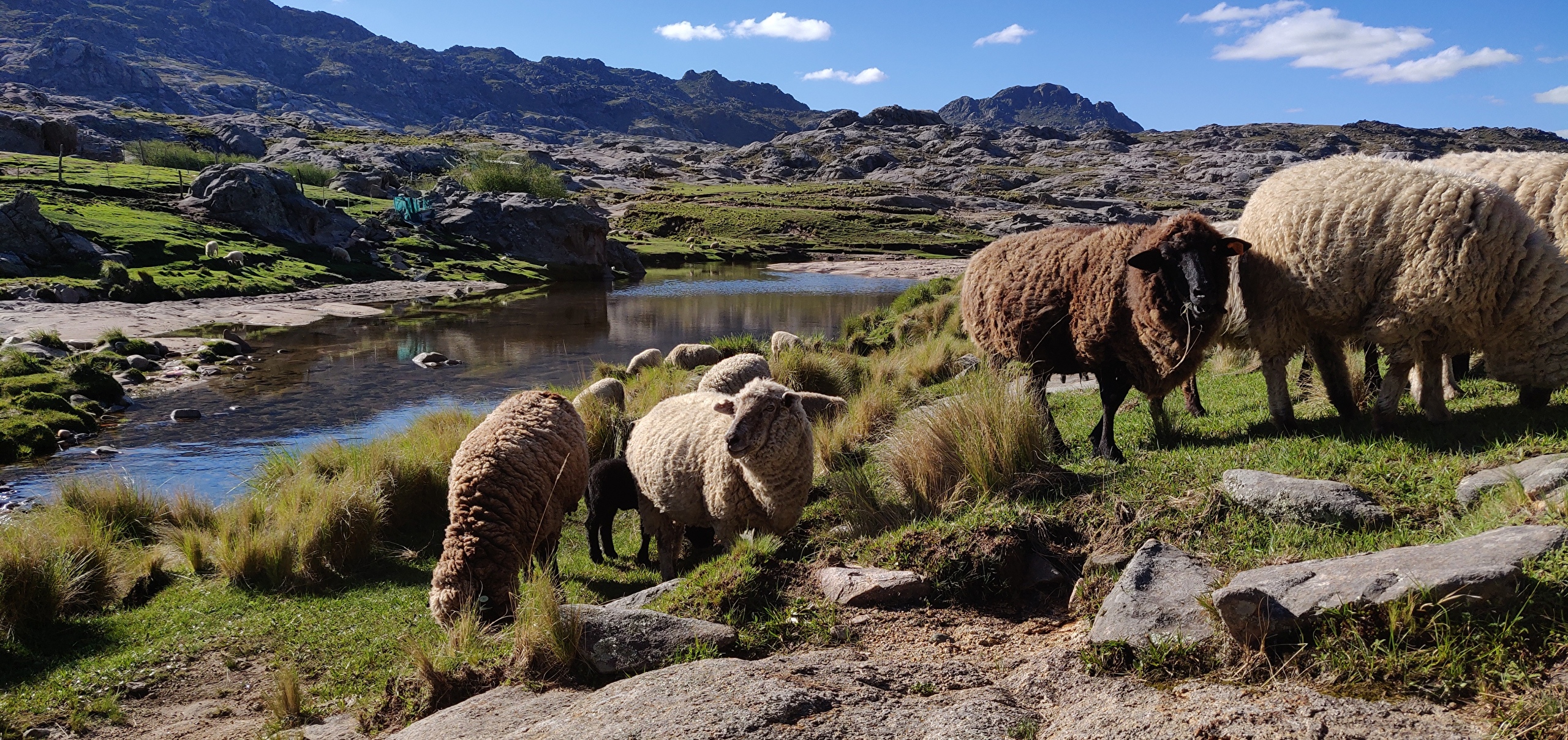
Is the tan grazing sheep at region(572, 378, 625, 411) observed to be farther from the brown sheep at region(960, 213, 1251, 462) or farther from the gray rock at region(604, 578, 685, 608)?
the gray rock at region(604, 578, 685, 608)

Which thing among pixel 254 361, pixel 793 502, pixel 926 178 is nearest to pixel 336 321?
pixel 254 361

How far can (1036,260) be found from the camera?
8.08 metres

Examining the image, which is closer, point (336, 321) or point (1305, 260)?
point (1305, 260)

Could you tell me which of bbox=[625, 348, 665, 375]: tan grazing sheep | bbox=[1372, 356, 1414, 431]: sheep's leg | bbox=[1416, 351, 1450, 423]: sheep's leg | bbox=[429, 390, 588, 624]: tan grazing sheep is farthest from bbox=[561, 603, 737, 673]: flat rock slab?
bbox=[625, 348, 665, 375]: tan grazing sheep

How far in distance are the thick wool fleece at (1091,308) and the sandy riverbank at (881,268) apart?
46.9 meters

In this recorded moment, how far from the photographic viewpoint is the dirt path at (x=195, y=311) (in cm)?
2552

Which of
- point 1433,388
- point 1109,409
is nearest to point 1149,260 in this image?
point 1109,409

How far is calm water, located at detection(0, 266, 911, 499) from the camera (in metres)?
14.7

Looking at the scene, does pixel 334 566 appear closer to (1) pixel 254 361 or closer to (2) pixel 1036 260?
(2) pixel 1036 260

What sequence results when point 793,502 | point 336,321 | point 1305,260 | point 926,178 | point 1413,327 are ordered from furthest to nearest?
point 926,178
point 336,321
point 793,502
point 1305,260
point 1413,327

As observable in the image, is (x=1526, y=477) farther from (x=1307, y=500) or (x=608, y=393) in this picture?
(x=608, y=393)

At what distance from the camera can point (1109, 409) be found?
750 centimetres

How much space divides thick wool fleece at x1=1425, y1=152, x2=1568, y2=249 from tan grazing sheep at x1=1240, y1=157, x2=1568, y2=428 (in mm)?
1062

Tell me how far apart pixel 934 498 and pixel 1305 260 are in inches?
133
